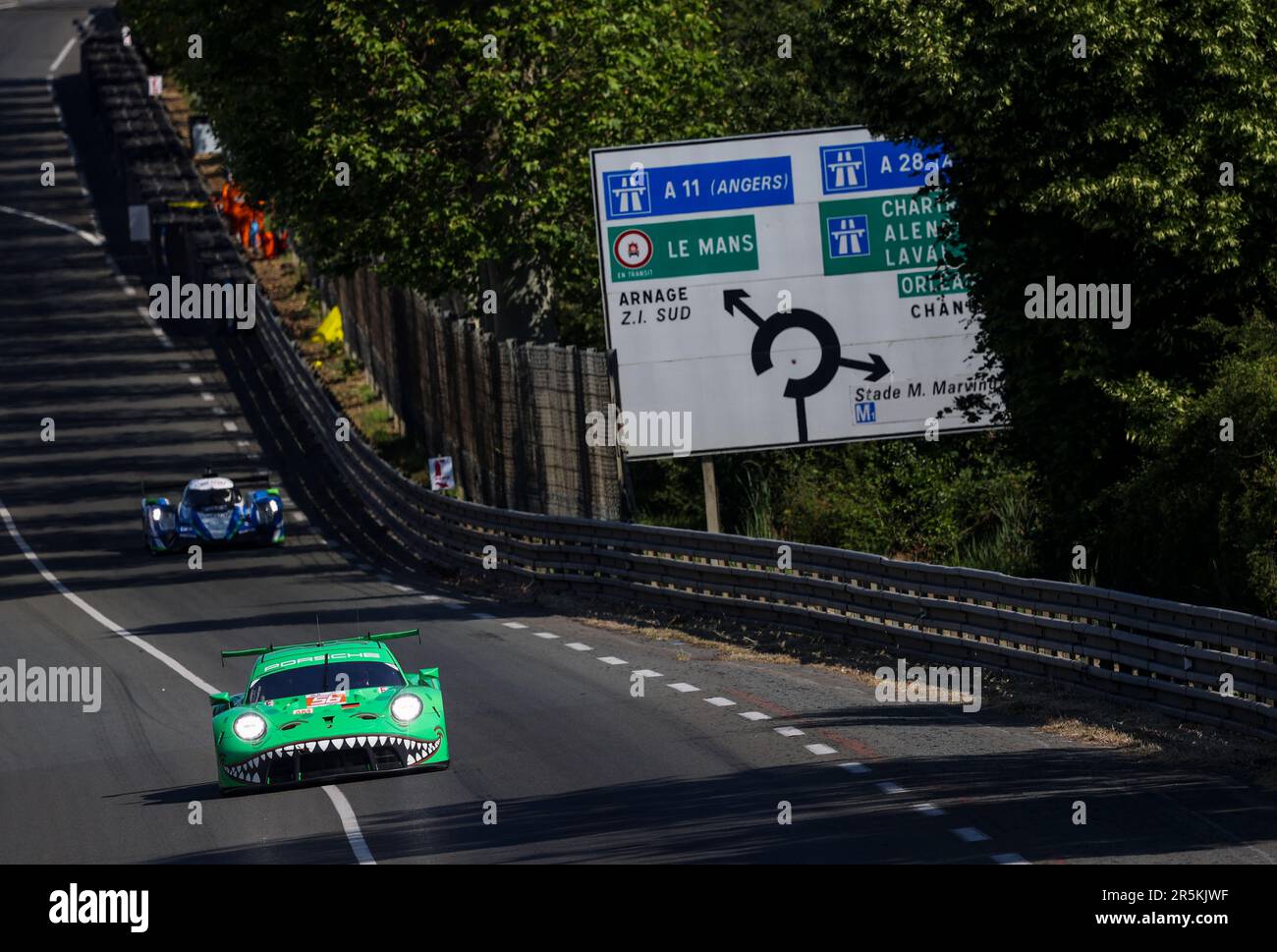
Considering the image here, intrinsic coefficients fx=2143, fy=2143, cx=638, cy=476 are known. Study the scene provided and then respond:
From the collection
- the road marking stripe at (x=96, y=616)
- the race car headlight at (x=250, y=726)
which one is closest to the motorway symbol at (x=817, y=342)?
the road marking stripe at (x=96, y=616)

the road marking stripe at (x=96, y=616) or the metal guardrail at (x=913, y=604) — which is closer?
the metal guardrail at (x=913, y=604)

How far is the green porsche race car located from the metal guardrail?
5963 millimetres

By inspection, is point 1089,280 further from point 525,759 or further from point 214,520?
point 214,520

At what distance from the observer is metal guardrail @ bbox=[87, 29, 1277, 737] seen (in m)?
17.3

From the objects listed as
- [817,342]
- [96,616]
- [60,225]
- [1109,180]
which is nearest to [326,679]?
[1109,180]

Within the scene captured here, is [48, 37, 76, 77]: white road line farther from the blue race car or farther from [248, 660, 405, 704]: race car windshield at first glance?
[248, 660, 405, 704]: race car windshield

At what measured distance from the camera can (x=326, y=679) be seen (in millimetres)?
17516

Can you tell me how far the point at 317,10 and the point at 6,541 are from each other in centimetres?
1251

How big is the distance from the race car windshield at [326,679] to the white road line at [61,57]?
96.2m

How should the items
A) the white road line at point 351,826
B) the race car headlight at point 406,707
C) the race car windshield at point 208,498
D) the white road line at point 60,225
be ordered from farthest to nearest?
the white road line at point 60,225 < the race car windshield at point 208,498 < the race car headlight at point 406,707 < the white road line at point 351,826

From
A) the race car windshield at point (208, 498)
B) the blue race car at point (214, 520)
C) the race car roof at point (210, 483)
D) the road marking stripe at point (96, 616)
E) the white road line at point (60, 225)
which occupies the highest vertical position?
the white road line at point (60, 225)

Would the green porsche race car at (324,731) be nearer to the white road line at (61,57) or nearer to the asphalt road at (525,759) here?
the asphalt road at (525,759)

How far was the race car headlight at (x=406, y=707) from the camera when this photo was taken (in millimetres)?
16984

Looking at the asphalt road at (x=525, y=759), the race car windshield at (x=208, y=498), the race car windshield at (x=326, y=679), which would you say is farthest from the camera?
the race car windshield at (x=208, y=498)
